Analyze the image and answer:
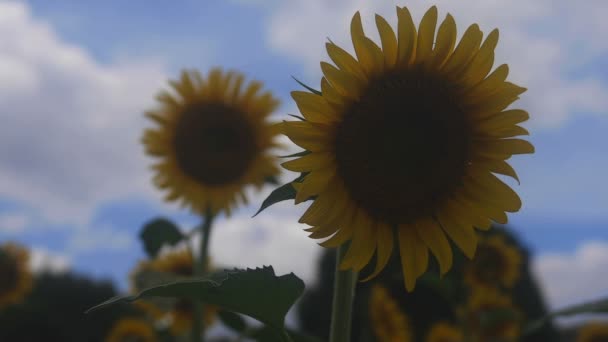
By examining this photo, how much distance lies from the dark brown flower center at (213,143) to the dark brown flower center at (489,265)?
1645 millimetres

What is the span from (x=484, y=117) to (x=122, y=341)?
5.12 meters

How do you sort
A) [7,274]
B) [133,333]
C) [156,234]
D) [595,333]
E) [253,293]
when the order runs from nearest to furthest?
[253,293] → [156,234] → [595,333] → [133,333] → [7,274]

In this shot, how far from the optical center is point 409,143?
1.86 m

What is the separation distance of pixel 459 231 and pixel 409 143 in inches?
10.0

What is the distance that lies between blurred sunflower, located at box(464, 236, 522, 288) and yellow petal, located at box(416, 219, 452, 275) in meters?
2.90

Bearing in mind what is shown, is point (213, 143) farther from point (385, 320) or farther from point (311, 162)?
point (311, 162)

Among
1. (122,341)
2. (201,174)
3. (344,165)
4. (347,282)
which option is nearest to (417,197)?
(344,165)

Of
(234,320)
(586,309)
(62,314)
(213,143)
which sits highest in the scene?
(62,314)

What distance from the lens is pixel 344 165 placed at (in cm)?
183

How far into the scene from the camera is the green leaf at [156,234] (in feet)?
10.9

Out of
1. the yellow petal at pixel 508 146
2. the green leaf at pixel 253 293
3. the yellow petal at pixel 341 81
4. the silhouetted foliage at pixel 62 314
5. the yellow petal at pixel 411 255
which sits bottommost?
the green leaf at pixel 253 293

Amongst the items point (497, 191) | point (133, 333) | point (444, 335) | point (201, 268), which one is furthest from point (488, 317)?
point (133, 333)

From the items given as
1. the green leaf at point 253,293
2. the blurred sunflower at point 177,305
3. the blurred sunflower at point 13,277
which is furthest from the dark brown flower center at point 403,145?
the blurred sunflower at point 13,277

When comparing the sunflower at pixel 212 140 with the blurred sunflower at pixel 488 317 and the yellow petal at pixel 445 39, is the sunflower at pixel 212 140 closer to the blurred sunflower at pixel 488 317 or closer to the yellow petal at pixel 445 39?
the blurred sunflower at pixel 488 317
